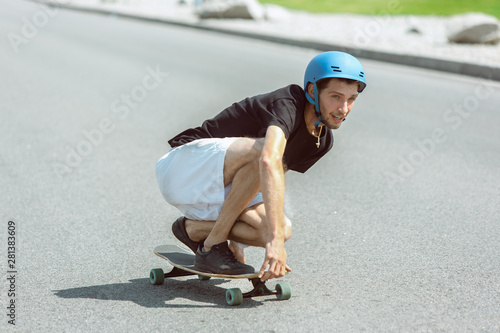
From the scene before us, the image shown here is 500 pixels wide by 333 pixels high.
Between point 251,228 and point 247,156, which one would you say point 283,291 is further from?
point 247,156

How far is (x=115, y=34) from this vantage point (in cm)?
2033

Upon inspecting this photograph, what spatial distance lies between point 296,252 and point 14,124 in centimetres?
519

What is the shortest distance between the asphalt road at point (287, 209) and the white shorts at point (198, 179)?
48 cm

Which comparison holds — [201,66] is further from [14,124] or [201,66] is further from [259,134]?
[259,134]

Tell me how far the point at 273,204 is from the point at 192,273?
33.5 inches

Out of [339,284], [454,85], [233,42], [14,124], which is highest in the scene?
[233,42]

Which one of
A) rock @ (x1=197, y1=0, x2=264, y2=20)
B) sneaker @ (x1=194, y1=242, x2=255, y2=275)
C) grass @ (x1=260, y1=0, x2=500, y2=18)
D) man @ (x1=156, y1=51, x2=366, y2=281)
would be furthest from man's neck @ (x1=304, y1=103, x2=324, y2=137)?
rock @ (x1=197, y1=0, x2=264, y2=20)

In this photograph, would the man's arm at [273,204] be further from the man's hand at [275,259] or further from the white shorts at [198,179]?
the white shorts at [198,179]

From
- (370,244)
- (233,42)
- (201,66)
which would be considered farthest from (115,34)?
(370,244)

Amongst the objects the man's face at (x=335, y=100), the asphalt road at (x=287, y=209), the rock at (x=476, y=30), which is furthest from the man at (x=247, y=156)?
the rock at (x=476, y=30)

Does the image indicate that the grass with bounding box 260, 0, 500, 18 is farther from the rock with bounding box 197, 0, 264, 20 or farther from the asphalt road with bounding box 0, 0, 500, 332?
the asphalt road with bounding box 0, 0, 500, 332

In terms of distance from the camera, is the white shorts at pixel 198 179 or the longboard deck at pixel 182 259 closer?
the longboard deck at pixel 182 259

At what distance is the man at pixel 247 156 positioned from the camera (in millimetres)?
3936

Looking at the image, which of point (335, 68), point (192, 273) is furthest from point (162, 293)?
point (335, 68)
